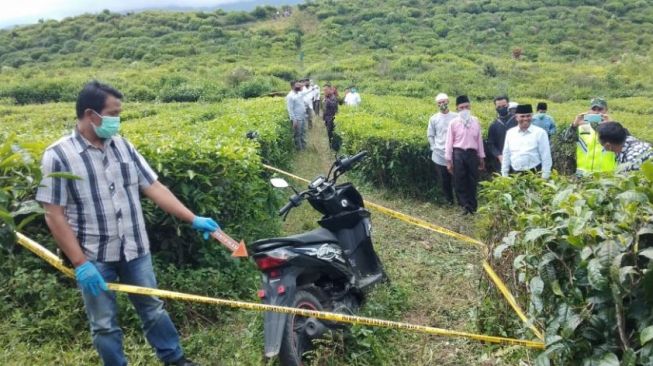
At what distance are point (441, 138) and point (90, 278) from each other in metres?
6.19

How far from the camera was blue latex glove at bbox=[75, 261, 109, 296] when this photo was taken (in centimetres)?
326

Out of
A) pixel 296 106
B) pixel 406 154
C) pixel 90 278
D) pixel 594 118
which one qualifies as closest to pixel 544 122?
pixel 406 154

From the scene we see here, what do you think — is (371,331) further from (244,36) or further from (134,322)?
(244,36)

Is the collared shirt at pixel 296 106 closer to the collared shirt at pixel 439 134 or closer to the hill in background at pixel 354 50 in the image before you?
the collared shirt at pixel 439 134

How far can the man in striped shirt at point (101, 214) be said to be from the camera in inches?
128

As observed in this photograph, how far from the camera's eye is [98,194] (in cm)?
339

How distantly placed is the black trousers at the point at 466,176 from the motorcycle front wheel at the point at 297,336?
456 cm

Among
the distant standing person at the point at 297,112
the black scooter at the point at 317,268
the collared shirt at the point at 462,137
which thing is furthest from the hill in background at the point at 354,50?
the black scooter at the point at 317,268

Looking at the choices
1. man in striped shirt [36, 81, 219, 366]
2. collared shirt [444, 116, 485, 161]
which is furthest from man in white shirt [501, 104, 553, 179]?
man in striped shirt [36, 81, 219, 366]

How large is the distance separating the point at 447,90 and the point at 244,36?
29.9 meters

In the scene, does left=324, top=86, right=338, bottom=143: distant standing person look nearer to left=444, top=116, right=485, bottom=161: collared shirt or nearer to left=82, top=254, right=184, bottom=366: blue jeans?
left=444, top=116, right=485, bottom=161: collared shirt

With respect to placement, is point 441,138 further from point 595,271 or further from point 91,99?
point 595,271

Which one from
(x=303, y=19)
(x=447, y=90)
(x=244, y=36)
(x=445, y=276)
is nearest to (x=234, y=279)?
(x=445, y=276)

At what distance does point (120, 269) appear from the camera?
3658 mm
